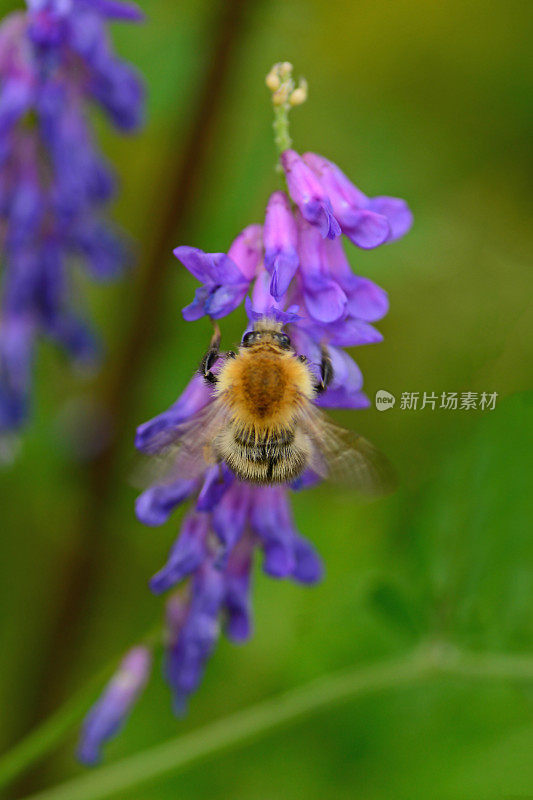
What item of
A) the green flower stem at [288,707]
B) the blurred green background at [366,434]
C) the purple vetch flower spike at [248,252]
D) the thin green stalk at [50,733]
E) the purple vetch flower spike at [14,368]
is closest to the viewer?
the purple vetch flower spike at [248,252]

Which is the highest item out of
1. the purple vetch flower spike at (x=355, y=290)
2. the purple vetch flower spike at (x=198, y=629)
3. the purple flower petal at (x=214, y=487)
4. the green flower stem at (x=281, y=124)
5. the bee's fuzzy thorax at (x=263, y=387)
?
the green flower stem at (x=281, y=124)

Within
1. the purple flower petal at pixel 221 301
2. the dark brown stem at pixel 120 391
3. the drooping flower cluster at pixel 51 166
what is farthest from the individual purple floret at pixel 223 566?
the dark brown stem at pixel 120 391

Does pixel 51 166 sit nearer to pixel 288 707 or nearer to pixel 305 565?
pixel 305 565

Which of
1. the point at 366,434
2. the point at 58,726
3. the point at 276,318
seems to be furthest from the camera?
the point at 366,434

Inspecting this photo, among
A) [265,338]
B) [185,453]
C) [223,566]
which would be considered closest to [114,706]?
[223,566]

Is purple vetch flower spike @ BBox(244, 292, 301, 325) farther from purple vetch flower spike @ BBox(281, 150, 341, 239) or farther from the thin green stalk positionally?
the thin green stalk

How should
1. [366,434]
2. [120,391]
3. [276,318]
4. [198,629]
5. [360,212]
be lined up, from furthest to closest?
[366,434], [120,391], [198,629], [360,212], [276,318]

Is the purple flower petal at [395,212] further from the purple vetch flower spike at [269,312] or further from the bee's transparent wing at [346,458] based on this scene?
the bee's transparent wing at [346,458]

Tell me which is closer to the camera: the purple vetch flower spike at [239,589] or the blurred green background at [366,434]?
the purple vetch flower spike at [239,589]
